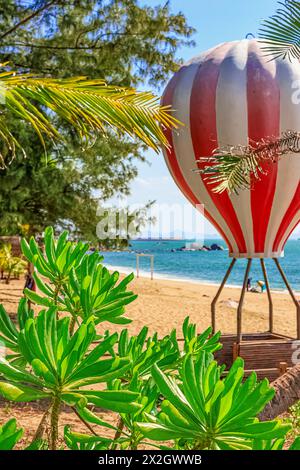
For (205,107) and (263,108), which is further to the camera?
(205,107)

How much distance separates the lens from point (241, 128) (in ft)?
22.7

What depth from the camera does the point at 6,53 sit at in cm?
934

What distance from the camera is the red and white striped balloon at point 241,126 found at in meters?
6.90

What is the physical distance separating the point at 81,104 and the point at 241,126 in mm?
4172

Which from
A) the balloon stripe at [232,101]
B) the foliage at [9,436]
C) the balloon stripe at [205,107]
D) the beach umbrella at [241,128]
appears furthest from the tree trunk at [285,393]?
the balloon stripe at [205,107]

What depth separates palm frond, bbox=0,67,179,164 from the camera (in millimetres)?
2907

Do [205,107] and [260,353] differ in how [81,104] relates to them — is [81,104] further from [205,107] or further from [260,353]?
[260,353]

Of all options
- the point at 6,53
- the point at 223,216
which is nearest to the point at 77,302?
the point at 223,216

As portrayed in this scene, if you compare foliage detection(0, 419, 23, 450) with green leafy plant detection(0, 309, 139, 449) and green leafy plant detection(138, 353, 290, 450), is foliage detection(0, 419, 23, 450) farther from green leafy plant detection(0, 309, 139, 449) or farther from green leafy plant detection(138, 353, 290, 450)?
green leafy plant detection(138, 353, 290, 450)

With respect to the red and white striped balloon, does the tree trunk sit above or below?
below

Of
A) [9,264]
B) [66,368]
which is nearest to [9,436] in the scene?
[66,368]

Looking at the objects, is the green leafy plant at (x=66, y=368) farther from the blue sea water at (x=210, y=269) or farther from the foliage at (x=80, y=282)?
the blue sea water at (x=210, y=269)

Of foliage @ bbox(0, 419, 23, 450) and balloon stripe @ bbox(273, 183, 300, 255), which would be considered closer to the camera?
foliage @ bbox(0, 419, 23, 450)

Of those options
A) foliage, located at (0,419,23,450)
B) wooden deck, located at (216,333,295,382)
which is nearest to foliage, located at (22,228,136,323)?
foliage, located at (0,419,23,450)
